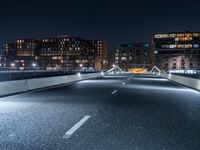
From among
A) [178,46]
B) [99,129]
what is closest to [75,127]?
[99,129]

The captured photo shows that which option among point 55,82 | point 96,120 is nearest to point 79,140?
point 96,120

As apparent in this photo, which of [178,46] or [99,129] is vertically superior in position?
[178,46]

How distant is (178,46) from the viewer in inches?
5940

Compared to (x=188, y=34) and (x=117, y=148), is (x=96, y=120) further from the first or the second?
(x=188, y=34)

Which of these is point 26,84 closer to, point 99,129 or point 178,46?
point 99,129

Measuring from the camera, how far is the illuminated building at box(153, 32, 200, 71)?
149875 millimetres

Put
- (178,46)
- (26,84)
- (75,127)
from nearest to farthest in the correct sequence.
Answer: (75,127) → (26,84) → (178,46)

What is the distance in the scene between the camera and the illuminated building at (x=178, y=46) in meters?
150

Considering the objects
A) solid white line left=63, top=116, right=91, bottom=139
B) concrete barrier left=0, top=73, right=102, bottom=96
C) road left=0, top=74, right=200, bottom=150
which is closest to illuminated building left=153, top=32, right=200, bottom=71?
concrete barrier left=0, top=73, right=102, bottom=96

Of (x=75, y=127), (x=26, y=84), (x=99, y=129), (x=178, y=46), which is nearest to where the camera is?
(x=99, y=129)

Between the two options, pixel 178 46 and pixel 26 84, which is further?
pixel 178 46

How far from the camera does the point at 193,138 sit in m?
5.86

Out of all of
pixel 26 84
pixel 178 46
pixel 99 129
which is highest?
pixel 178 46

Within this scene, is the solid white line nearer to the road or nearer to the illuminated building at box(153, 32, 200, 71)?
the road
